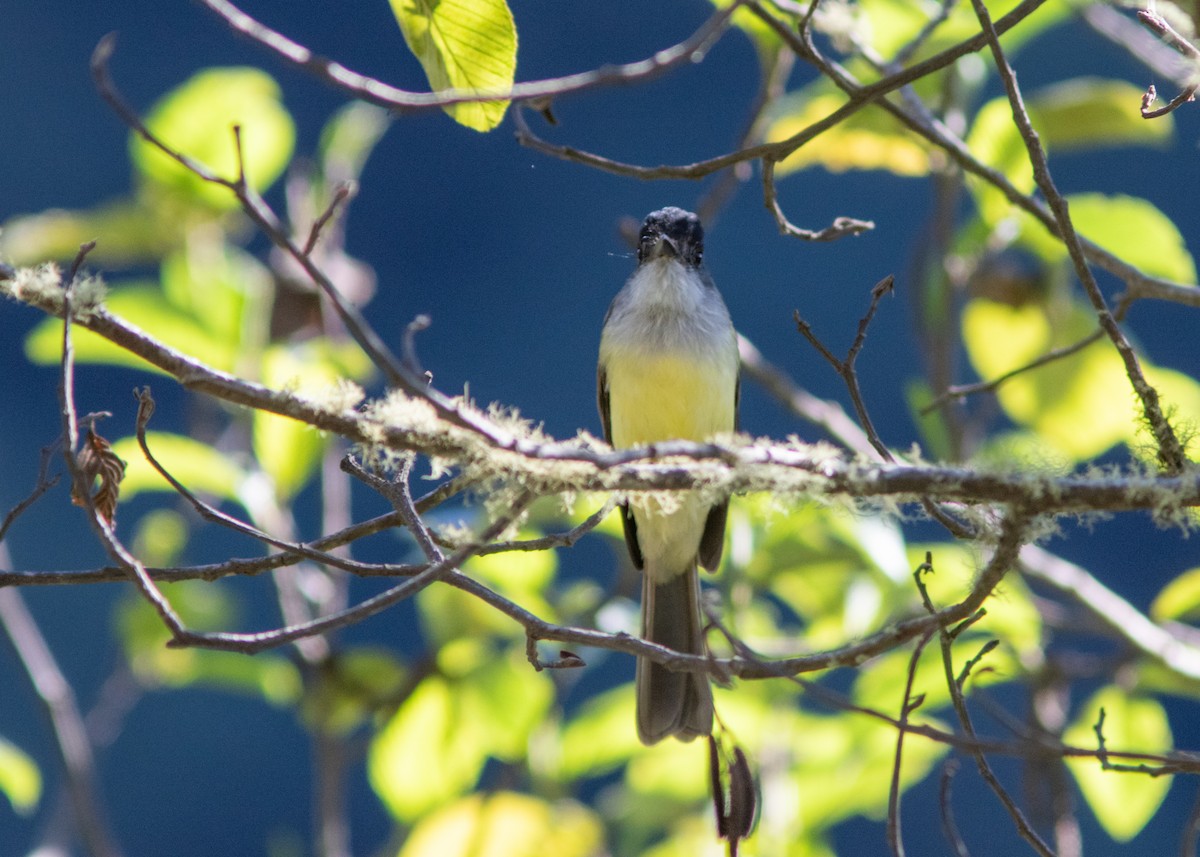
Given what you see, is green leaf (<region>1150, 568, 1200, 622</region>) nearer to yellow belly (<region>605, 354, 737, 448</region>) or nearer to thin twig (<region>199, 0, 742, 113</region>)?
yellow belly (<region>605, 354, 737, 448</region>)

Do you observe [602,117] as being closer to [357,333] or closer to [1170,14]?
[1170,14]

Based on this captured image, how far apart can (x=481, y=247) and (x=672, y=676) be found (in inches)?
143

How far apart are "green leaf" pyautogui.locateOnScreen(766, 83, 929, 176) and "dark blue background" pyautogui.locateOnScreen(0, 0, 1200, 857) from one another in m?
2.32

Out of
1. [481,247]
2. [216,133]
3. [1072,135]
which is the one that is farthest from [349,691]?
[481,247]

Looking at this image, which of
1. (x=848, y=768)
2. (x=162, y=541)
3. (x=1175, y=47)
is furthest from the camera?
(x=162, y=541)

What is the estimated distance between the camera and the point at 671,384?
333 centimetres

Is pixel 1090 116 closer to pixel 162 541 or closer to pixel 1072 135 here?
pixel 1072 135

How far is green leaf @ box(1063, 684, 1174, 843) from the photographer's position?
10.2 feet

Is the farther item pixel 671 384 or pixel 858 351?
pixel 671 384

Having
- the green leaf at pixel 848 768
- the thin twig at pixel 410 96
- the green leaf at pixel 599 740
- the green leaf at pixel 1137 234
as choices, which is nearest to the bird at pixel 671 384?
the green leaf at pixel 599 740

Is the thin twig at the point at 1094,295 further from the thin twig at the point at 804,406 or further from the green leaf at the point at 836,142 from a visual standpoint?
the green leaf at the point at 836,142

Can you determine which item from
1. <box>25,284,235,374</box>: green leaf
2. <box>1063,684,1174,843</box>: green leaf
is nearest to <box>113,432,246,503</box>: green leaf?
<box>25,284,235,374</box>: green leaf

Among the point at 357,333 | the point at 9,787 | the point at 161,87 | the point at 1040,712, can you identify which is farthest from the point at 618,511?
the point at 161,87

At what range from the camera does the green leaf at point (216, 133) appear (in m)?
3.59
